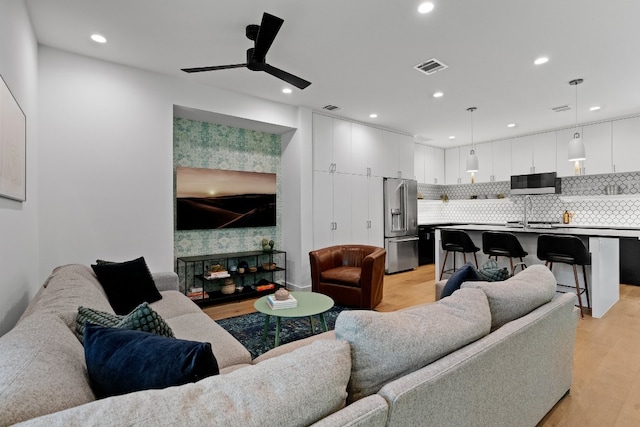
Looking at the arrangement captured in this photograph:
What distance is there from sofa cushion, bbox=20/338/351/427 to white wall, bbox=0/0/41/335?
1.70 m

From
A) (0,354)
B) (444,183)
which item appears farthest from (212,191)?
(444,183)

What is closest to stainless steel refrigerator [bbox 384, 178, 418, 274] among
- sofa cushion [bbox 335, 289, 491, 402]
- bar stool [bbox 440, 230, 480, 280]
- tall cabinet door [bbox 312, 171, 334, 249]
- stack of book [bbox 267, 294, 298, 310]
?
bar stool [bbox 440, 230, 480, 280]

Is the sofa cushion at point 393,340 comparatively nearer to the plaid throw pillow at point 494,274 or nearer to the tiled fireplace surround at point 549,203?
the plaid throw pillow at point 494,274

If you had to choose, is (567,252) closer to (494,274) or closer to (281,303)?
(494,274)

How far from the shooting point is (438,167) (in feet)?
25.3

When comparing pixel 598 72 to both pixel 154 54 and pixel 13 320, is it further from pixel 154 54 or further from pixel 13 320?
pixel 13 320

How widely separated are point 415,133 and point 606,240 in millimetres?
3609

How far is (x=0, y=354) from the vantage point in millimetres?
884

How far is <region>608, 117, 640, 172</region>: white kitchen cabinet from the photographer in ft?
16.8

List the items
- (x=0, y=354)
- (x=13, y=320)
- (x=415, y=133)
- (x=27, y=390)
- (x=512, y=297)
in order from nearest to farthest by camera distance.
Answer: (x=27, y=390) < (x=0, y=354) < (x=512, y=297) < (x=13, y=320) < (x=415, y=133)

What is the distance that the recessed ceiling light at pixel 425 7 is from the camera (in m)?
2.37

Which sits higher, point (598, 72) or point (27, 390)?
point (598, 72)

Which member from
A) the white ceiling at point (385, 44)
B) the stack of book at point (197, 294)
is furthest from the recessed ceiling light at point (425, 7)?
the stack of book at point (197, 294)

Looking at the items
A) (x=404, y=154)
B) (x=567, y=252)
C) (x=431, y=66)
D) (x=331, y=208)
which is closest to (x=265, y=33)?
(x=431, y=66)
